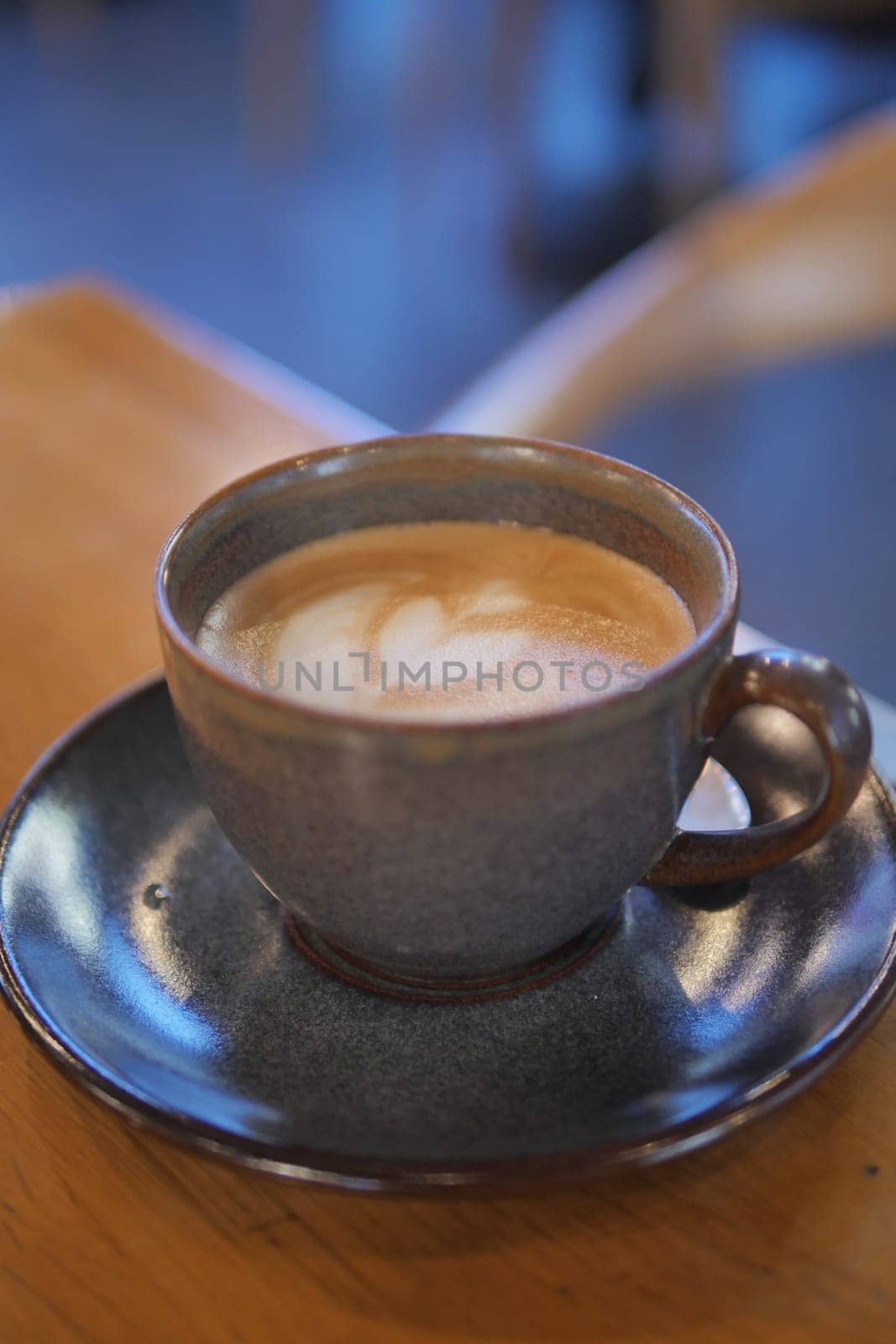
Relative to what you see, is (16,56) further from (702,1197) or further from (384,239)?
(702,1197)

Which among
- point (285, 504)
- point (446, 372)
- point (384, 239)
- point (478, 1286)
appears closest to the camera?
point (478, 1286)

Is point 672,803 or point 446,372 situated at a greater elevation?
point 672,803

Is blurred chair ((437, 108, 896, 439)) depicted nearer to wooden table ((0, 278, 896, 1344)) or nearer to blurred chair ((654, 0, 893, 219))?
wooden table ((0, 278, 896, 1344))

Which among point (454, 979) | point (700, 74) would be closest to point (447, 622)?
point (454, 979)

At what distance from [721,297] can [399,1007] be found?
76cm

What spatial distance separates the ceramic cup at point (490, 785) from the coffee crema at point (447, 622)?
0.08ft

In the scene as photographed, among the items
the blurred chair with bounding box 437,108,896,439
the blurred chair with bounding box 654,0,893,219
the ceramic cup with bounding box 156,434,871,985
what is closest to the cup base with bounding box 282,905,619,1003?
→ the ceramic cup with bounding box 156,434,871,985

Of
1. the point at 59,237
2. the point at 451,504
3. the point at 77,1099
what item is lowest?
the point at 59,237

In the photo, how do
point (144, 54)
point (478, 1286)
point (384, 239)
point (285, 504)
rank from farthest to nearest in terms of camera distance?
1. point (144, 54)
2. point (384, 239)
3. point (285, 504)
4. point (478, 1286)

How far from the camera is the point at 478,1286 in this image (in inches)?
15.2

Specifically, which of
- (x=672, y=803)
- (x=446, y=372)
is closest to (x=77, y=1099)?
(x=672, y=803)

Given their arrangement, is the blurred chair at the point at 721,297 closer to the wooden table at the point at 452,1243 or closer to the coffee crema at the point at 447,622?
the coffee crema at the point at 447,622

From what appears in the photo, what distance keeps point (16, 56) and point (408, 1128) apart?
432 cm

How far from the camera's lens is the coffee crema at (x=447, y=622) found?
48 centimetres
